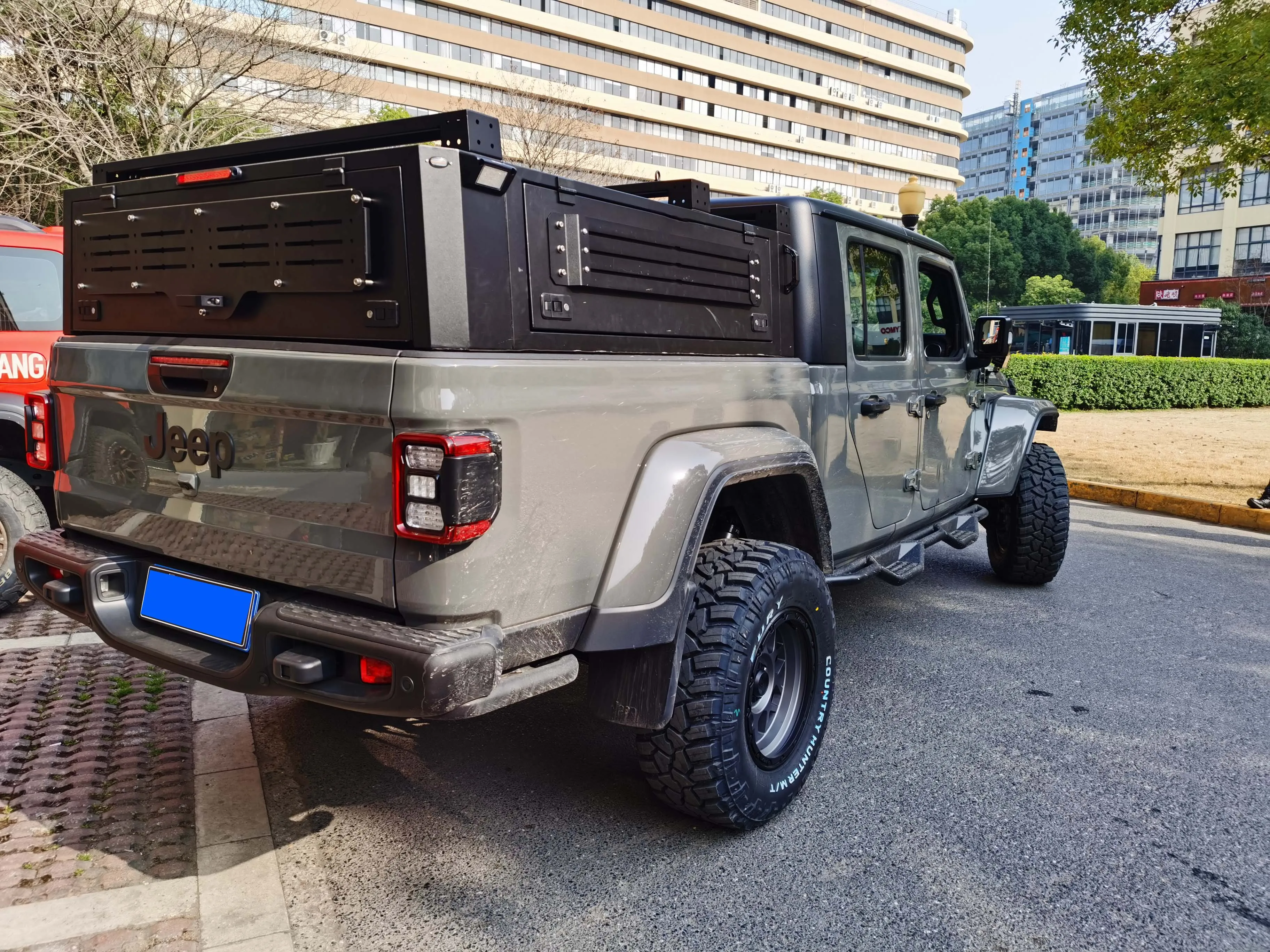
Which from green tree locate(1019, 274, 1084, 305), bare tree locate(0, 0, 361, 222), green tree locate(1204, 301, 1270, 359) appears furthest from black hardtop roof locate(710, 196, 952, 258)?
green tree locate(1019, 274, 1084, 305)

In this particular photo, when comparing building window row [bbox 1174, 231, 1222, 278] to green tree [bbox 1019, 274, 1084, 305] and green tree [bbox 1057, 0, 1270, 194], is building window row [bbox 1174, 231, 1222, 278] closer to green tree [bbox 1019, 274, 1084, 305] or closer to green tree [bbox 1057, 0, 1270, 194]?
green tree [bbox 1019, 274, 1084, 305]

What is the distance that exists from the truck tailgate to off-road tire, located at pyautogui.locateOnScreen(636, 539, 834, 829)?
90cm

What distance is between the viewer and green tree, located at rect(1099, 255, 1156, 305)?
7025 centimetres

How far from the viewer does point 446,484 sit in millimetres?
1927

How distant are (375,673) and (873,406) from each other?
2326mm

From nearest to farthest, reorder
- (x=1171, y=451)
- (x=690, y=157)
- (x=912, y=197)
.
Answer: (x=912, y=197)
(x=1171, y=451)
(x=690, y=157)

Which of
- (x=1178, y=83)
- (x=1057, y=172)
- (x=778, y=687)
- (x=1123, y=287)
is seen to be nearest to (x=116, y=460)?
(x=778, y=687)

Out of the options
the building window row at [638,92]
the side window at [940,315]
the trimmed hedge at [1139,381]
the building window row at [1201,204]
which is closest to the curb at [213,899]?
the side window at [940,315]

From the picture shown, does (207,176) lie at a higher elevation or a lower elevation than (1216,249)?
lower

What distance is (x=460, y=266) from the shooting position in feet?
6.71

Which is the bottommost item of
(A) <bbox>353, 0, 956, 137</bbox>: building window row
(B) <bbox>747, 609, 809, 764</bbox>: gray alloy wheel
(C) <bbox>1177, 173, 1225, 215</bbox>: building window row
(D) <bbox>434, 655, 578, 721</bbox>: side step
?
(B) <bbox>747, 609, 809, 764</bbox>: gray alloy wheel

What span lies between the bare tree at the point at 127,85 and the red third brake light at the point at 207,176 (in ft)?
40.3

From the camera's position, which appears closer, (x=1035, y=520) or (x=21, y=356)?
(x=21, y=356)

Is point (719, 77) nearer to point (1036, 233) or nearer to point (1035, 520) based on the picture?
point (1036, 233)
